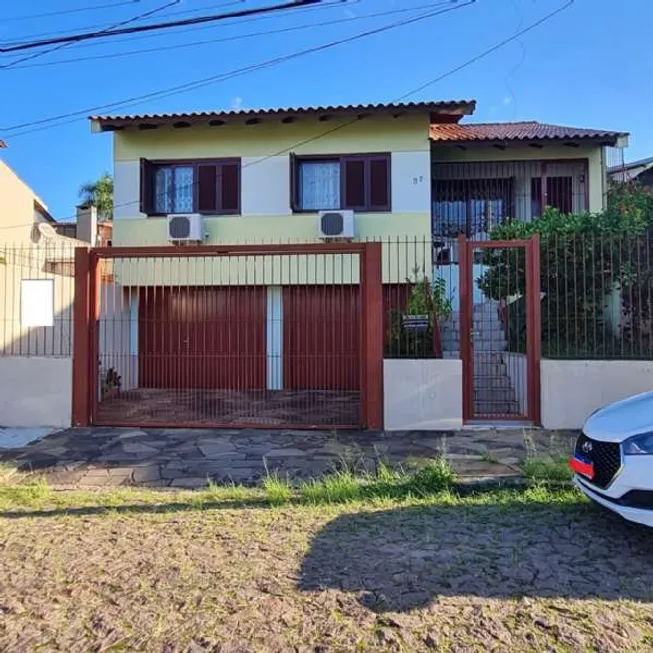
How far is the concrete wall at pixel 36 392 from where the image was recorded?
344 inches

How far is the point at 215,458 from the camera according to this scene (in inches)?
273

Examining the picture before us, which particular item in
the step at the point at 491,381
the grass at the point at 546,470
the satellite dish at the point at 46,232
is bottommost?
the grass at the point at 546,470

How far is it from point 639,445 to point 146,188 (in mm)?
11980

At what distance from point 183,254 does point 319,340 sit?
307 centimetres

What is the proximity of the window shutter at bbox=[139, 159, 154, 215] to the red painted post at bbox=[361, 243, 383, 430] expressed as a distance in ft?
23.1

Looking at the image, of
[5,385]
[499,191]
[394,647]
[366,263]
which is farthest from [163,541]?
[499,191]

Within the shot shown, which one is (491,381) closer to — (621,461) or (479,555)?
(621,461)

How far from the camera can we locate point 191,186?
531 inches

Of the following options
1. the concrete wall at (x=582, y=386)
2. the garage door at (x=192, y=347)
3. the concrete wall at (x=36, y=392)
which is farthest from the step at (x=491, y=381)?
the concrete wall at (x=36, y=392)

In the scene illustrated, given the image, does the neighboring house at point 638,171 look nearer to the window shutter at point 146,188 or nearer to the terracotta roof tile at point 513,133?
the terracotta roof tile at point 513,133

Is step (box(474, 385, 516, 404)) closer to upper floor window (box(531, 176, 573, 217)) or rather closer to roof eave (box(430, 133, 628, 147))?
roof eave (box(430, 133, 628, 147))

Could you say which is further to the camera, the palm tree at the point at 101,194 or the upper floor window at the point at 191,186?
the palm tree at the point at 101,194

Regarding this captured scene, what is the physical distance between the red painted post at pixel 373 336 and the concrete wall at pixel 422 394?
0.35 feet

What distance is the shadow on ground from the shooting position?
11.4 ft
